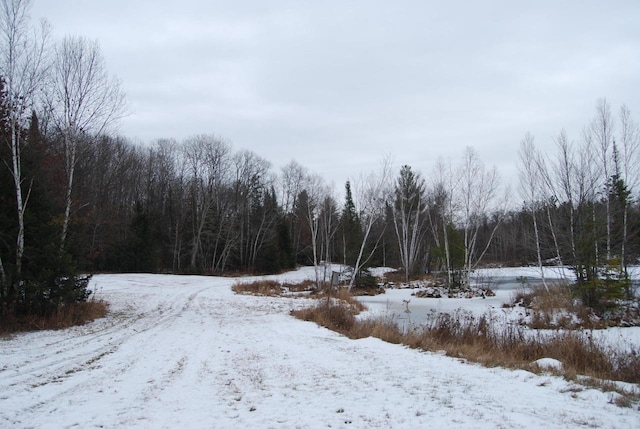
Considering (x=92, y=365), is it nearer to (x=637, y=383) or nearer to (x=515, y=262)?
(x=637, y=383)

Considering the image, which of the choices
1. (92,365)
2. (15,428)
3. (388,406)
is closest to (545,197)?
(388,406)

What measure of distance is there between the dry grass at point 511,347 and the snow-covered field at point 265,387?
23.1 inches

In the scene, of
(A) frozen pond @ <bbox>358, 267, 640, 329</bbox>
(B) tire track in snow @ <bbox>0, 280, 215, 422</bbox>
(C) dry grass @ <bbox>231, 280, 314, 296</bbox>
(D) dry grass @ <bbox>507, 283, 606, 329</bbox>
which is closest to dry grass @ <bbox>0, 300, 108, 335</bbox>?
(B) tire track in snow @ <bbox>0, 280, 215, 422</bbox>

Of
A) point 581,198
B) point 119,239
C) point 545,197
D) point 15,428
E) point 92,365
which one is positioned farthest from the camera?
point 119,239

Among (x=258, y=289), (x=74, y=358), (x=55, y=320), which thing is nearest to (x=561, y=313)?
(x=74, y=358)

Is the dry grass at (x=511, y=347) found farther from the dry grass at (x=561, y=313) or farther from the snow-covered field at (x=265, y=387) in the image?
the dry grass at (x=561, y=313)

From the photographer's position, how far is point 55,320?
10906 mm

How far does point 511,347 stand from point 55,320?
11250mm

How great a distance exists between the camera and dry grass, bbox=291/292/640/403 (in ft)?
21.0

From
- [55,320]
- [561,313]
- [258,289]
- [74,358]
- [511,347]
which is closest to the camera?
[74,358]

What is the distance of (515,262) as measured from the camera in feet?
189

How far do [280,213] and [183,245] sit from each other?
44.9 feet

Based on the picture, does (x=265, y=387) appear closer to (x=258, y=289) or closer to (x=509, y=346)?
(x=509, y=346)

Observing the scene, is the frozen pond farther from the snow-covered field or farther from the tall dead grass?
the snow-covered field
